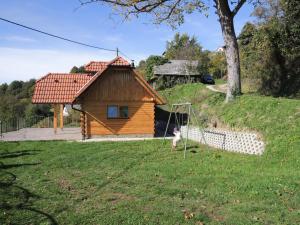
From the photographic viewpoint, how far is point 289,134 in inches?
568

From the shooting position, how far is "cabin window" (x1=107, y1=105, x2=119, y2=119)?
2455 centimetres

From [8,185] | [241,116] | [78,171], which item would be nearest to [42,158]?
[78,171]

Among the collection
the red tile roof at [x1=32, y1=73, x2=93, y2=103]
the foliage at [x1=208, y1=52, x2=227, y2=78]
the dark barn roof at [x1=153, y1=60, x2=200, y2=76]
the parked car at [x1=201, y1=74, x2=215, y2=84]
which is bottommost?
the red tile roof at [x1=32, y1=73, x2=93, y2=103]

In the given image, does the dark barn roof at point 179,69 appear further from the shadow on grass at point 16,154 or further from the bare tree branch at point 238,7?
the shadow on grass at point 16,154

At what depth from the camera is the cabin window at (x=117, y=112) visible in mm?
24562

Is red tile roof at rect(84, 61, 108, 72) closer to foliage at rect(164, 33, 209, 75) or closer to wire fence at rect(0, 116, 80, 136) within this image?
wire fence at rect(0, 116, 80, 136)

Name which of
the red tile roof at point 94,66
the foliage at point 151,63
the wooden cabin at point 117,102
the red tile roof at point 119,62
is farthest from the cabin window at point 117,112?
the foliage at point 151,63

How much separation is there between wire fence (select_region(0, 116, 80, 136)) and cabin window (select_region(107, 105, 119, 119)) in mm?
11159

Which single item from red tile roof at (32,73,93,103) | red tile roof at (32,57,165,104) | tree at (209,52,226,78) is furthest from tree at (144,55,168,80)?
red tile roof at (32,73,93,103)

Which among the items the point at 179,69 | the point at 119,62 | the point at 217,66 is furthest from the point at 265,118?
the point at 217,66

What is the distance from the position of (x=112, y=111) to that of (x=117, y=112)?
34cm

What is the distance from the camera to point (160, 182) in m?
10.7

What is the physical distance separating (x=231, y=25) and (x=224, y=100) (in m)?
4.55

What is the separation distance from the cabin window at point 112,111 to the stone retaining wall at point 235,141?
22.3 feet
